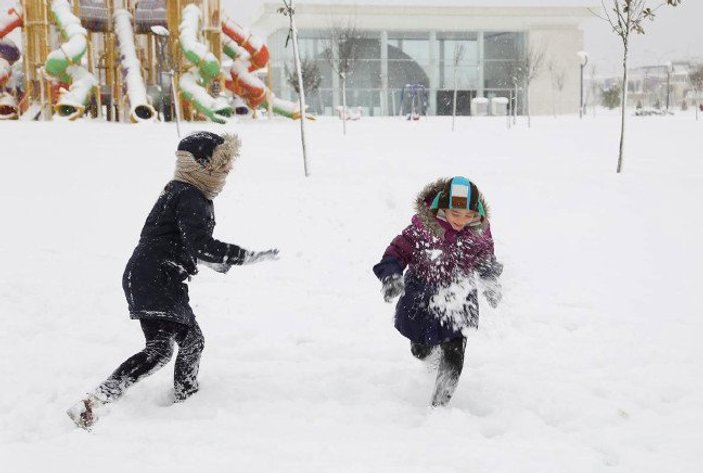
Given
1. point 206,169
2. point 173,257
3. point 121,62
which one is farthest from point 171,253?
point 121,62

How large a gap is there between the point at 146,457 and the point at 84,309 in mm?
3257

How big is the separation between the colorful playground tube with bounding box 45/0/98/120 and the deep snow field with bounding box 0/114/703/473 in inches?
299

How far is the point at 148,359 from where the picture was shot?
3754mm

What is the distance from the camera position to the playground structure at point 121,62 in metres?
21.2

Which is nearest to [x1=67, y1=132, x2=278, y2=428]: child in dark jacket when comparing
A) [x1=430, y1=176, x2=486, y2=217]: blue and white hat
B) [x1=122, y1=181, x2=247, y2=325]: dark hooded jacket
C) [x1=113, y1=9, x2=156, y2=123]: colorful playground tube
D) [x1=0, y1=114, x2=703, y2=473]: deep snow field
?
[x1=122, y1=181, x2=247, y2=325]: dark hooded jacket

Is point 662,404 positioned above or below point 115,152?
below

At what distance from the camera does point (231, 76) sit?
2581cm

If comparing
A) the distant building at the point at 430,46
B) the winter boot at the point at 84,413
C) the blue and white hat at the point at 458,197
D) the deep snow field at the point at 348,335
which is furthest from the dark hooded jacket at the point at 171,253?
the distant building at the point at 430,46

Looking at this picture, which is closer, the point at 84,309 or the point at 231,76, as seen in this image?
the point at 84,309

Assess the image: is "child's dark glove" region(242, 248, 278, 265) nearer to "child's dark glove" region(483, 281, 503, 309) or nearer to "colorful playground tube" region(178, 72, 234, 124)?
"child's dark glove" region(483, 281, 503, 309)

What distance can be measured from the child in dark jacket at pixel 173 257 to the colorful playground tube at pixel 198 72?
59.9 ft

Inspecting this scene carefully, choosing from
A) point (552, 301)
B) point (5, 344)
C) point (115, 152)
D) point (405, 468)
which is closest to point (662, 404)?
point (405, 468)

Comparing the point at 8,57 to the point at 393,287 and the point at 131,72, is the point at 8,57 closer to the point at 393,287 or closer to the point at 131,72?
the point at 131,72

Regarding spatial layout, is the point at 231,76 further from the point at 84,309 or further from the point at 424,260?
the point at 424,260
